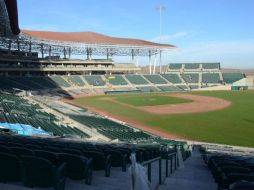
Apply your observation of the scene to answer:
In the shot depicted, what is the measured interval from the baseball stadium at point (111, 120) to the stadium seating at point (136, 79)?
80cm

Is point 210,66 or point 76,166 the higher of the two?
point 210,66

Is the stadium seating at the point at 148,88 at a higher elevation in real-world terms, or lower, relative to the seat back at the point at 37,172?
lower

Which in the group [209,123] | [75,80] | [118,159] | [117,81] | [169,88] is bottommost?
[209,123]

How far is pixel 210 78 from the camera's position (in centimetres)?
11625

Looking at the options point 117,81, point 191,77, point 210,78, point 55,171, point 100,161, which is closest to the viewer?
point 55,171

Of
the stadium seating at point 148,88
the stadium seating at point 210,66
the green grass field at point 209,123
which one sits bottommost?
the green grass field at point 209,123

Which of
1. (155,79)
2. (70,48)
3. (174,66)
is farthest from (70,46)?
(174,66)

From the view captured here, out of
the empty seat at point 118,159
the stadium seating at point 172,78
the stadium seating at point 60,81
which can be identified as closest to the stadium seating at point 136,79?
the stadium seating at point 172,78

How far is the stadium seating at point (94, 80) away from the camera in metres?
101

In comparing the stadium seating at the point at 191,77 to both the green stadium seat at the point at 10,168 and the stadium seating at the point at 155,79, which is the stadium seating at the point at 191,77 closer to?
the stadium seating at the point at 155,79

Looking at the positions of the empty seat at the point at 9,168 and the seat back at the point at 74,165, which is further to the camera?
the seat back at the point at 74,165

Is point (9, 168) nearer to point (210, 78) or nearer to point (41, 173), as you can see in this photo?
point (41, 173)

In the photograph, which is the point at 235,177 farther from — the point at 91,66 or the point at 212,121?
the point at 91,66

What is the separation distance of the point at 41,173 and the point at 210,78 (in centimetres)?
11402
